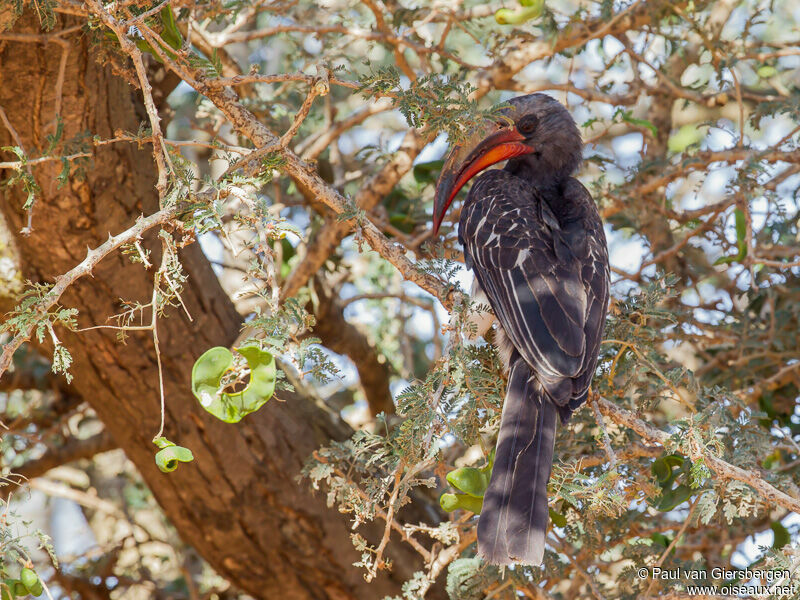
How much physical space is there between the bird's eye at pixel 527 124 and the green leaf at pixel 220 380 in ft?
6.67

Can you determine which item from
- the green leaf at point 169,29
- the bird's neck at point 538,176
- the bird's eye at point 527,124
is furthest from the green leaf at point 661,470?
the green leaf at point 169,29

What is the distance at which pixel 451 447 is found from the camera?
355 cm

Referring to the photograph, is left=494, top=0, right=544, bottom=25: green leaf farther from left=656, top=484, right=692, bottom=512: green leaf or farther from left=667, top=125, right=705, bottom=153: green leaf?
left=667, top=125, right=705, bottom=153: green leaf

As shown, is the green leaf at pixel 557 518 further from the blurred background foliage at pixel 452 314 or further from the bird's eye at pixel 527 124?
the bird's eye at pixel 527 124

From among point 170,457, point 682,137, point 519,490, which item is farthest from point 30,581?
point 682,137

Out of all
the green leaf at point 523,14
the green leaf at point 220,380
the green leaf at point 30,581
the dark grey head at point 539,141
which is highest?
the dark grey head at point 539,141

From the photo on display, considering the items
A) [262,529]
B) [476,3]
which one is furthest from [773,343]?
[476,3]

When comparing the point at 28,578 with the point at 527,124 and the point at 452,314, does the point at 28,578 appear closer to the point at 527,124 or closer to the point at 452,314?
the point at 452,314

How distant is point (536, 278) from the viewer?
2707 mm

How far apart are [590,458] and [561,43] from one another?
1.73 metres

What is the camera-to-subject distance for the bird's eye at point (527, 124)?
346 cm

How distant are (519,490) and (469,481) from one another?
13 cm

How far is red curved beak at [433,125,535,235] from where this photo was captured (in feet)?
9.90

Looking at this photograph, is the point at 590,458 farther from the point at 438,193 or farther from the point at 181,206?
the point at 181,206
